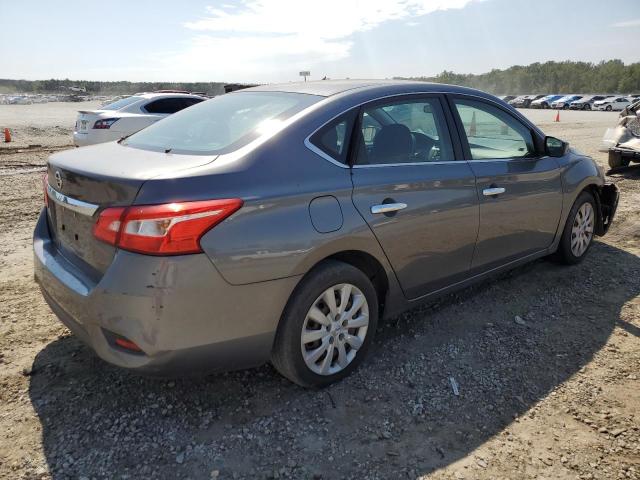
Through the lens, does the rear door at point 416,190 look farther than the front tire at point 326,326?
Yes

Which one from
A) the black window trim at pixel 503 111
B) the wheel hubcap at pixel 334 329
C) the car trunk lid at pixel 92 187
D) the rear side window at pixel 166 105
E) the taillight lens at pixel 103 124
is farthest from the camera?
the rear side window at pixel 166 105

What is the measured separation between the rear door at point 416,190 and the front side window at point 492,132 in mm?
203

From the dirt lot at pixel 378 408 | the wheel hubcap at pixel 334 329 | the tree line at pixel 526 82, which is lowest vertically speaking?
the dirt lot at pixel 378 408

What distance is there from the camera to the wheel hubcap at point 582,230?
474 centimetres

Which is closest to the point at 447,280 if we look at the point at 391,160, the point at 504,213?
the point at 504,213

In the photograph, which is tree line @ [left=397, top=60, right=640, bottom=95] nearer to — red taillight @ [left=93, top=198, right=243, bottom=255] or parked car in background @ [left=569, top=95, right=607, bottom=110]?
parked car in background @ [left=569, top=95, right=607, bottom=110]

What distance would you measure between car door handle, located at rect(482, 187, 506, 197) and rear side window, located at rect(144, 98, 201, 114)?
9558 millimetres

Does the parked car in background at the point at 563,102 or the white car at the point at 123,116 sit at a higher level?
the parked car in background at the point at 563,102

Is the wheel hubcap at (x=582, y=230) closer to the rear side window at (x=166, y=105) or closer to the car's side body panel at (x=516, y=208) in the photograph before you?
the car's side body panel at (x=516, y=208)

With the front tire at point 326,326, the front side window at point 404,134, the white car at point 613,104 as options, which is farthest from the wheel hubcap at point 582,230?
the white car at point 613,104

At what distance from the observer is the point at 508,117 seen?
13.3ft

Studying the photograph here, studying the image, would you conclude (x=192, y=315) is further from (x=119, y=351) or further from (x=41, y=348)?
(x=41, y=348)

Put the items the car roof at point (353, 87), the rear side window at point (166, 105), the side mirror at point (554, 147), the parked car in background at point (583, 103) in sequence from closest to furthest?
the car roof at point (353, 87), the side mirror at point (554, 147), the rear side window at point (166, 105), the parked car in background at point (583, 103)

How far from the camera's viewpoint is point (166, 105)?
467 inches
